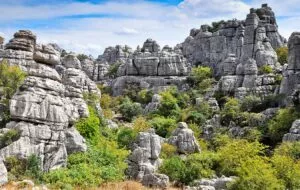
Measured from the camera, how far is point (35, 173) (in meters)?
21.0

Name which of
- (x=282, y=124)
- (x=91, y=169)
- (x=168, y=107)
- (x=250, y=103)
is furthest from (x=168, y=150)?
(x=168, y=107)

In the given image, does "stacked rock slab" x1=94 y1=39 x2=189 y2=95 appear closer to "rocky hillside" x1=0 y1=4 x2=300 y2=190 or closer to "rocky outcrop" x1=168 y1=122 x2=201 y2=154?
"rocky hillside" x1=0 y1=4 x2=300 y2=190

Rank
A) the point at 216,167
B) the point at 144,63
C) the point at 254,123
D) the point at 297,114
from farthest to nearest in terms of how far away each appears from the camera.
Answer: the point at 144,63 → the point at 254,123 → the point at 297,114 → the point at 216,167

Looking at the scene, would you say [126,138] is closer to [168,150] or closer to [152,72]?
[168,150]

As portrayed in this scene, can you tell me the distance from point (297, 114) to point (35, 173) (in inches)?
791

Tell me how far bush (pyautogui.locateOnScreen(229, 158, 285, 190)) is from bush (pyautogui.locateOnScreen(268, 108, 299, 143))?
1330 centimetres

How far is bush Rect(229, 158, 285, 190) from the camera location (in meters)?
18.0

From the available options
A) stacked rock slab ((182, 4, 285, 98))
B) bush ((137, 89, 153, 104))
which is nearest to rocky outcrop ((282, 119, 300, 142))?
stacked rock slab ((182, 4, 285, 98))

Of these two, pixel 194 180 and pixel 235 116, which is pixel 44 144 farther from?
pixel 235 116

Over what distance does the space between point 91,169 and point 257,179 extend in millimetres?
8416

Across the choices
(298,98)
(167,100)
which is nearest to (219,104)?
(167,100)

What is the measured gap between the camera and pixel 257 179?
59.5 ft

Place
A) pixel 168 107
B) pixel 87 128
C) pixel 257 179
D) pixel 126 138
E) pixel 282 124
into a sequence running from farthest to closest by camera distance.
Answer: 1. pixel 168 107
2. pixel 282 124
3. pixel 126 138
4. pixel 87 128
5. pixel 257 179

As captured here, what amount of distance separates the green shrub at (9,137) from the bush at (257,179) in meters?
10.8
